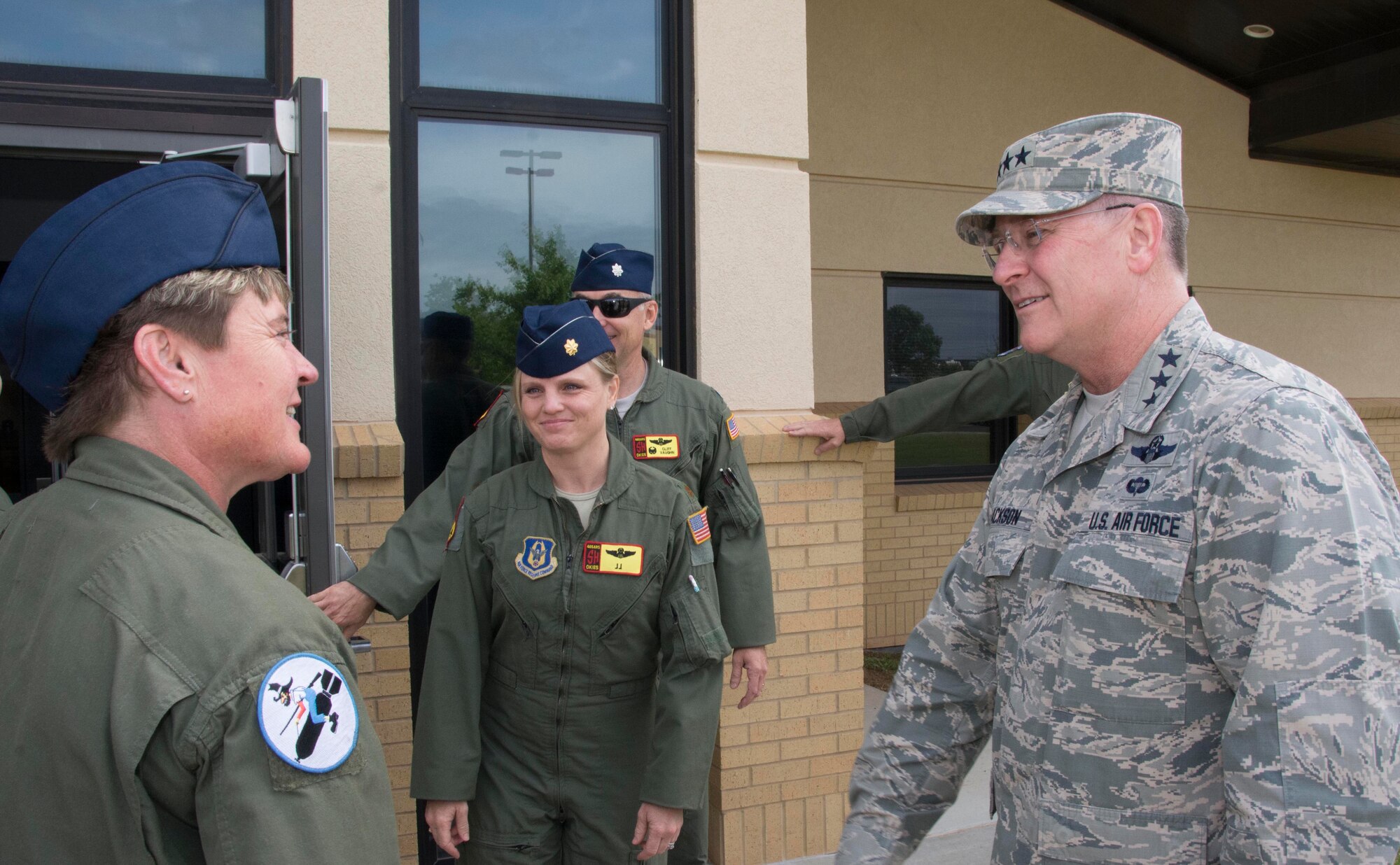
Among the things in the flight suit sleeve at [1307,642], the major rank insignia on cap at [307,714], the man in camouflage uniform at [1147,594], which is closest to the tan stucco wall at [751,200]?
the man in camouflage uniform at [1147,594]

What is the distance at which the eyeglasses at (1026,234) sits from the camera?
1.66 metres

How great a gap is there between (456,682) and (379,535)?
0.92m

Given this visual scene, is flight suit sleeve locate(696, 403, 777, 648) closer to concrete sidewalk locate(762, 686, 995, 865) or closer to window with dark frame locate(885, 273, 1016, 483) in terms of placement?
concrete sidewalk locate(762, 686, 995, 865)

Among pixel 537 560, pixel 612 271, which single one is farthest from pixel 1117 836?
pixel 612 271

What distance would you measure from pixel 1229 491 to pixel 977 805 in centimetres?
345

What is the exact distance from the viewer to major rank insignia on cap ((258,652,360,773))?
3.24 ft

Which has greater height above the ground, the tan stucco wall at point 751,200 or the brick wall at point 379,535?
the tan stucco wall at point 751,200

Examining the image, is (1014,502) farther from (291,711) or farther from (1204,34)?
(1204,34)

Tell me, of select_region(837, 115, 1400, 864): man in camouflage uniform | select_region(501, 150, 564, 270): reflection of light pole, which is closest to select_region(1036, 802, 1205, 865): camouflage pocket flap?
select_region(837, 115, 1400, 864): man in camouflage uniform

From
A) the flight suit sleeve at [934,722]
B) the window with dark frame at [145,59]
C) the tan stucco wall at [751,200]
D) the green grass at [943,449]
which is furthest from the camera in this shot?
the green grass at [943,449]

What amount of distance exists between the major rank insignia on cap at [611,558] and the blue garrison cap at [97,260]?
136 cm

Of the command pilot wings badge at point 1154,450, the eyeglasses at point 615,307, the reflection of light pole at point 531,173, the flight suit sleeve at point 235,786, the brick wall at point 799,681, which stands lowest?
the brick wall at point 799,681

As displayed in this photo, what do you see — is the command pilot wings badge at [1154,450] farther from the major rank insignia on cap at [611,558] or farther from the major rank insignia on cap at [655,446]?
the major rank insignia on cap at [655,446]

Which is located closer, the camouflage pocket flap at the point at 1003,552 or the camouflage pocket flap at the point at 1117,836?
the camouflage pocket flap at the point at 1117,836
